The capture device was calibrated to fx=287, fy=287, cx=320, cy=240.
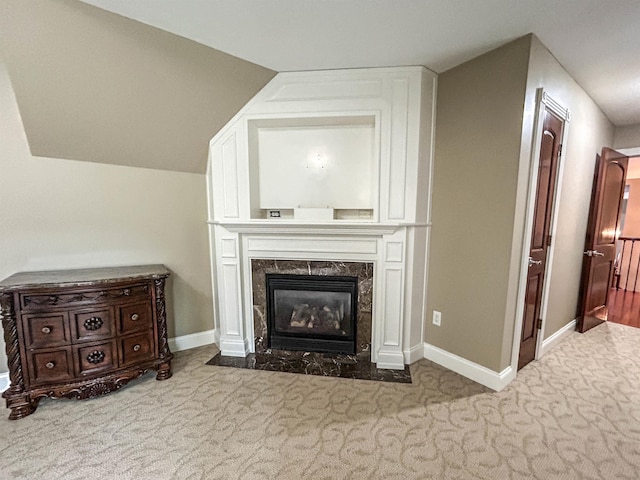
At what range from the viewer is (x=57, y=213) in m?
2.25

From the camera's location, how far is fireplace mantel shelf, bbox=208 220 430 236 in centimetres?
237

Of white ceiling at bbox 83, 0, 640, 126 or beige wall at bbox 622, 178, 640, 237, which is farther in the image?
beige wall at bbox 622, 178, 640, 237

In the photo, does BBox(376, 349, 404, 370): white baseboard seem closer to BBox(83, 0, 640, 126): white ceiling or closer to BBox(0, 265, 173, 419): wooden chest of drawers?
BBox(0, 265, 173, 419): wooden chest of drawers

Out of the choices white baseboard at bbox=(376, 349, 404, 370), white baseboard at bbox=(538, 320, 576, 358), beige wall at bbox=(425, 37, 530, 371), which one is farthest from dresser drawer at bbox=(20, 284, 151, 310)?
white baseboard at bbox=(538, 320, 576, 358)

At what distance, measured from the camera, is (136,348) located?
7.24ft

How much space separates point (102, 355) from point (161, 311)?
0.46 meters

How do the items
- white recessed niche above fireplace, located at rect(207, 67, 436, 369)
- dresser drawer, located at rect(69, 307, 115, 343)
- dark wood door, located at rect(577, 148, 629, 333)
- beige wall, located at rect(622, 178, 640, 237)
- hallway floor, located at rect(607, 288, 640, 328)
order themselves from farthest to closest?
1. beige wall, located at rect(622, 178, 640, 237)
2. hallway floor, located at rect(607, 288, 640, 328)
3. dark wood door, located at rect(577, 148, 629, 333)
4. white recessed niche above fireplace, located at rect(207, 67, 436, 369)
5. dresser drawer, located at rect(69, 307, 115, 343)

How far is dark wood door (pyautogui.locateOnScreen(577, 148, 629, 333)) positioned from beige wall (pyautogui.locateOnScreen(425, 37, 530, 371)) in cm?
189

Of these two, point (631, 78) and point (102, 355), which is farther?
point (631, 78)

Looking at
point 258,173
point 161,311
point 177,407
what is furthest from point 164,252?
point 177,407

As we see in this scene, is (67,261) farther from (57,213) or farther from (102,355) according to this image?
(102,355)

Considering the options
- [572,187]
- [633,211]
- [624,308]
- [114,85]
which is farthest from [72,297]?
[633,211]

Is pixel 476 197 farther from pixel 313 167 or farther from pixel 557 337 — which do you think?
pixel 557 337

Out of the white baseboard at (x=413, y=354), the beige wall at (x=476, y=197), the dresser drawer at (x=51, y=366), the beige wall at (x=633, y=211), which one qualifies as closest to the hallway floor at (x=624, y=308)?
the beige wall at (x=633, y=211)
